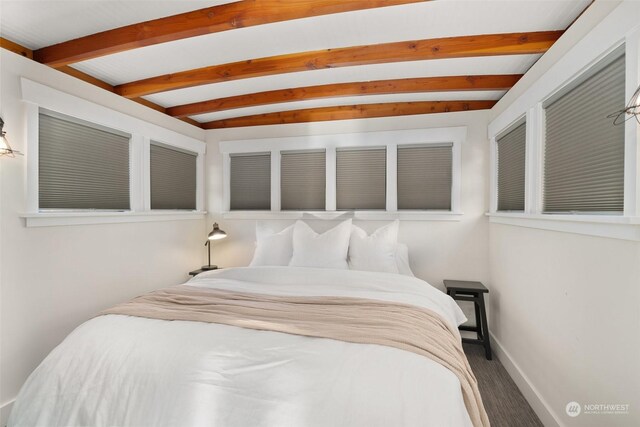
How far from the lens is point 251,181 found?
3799 millimetres

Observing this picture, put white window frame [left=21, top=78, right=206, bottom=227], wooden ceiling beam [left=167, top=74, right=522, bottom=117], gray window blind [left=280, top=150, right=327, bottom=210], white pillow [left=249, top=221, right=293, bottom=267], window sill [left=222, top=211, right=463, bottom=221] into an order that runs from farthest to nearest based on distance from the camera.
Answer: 1. gray window blind [left=280, top=150, right=327, bottom=210]
2. window sill [left=222, top=211, right=463, bottom=221]
3. white pillow [left=249, top=221, right=293, bottom=267]
4. wooden ceiling beam [left=167, top=74, right=522, bottom=117]
5. white window frame [left=21, top=78, right=206, bottom=227]

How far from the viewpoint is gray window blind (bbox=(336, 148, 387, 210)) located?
3348mm

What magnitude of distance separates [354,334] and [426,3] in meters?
1.90

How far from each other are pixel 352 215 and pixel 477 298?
1.52 m

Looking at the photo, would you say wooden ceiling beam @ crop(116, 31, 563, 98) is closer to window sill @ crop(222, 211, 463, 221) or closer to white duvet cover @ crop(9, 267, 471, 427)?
window sill @ crop(222, 211, 463, 221)

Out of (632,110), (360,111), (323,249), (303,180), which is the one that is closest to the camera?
(632,110)

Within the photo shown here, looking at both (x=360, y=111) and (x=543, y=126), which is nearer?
(x=543, y=126)

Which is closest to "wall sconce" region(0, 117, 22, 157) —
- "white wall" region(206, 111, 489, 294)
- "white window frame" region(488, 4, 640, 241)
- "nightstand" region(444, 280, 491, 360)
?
"white wall" region(206, 111, 489, 294)

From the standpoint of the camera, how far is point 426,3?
168 centimetres

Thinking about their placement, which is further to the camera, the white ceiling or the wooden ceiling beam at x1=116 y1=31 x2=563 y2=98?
the wooden ceiling beam at x1=116 y1=31 x2=563 y2=98

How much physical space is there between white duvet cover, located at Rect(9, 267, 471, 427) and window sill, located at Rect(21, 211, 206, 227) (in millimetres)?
1023

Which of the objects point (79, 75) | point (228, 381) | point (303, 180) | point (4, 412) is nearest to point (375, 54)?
point (303, 180)

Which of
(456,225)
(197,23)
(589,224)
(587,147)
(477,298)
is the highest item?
(197,23)

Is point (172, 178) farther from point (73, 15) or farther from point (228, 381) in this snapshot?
point (228, 381)
